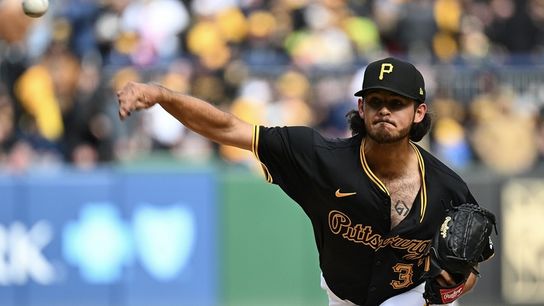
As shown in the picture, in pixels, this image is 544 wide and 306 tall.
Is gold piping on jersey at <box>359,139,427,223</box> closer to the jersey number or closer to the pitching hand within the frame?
the jersey number

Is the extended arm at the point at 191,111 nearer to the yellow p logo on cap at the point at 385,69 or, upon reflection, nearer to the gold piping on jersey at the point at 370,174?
the gold piping on jersey at the point at 370,174

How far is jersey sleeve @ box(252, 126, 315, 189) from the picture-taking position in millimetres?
6867

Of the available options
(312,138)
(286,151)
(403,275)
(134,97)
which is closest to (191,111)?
(134,97)

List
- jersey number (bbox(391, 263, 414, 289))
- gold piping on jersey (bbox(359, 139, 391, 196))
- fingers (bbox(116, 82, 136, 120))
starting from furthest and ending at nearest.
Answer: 1. jersey number (bbox(391, 263, 414, 289))
2. gold piping on jersey (bbox(359, 139, 391, 196))
3. fingers (bbox(116, 82, 136, 120))

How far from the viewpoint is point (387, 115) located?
259 inches

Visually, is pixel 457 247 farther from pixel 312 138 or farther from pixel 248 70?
pixel 248 70

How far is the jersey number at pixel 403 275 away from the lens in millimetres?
6973

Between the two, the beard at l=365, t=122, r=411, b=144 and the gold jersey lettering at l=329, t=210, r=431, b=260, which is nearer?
the beard at l=365, t=122, r=411, b=144

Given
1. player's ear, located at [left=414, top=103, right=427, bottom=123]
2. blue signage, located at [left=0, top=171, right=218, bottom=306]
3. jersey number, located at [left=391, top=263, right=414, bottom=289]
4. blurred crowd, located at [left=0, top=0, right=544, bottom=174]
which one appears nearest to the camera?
player's ear, located at [left=414, top=103, right=427, bottom=123]

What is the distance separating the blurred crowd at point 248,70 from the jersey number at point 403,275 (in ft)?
24.2

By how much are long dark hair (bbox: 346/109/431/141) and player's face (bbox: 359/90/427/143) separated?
6.0 inches

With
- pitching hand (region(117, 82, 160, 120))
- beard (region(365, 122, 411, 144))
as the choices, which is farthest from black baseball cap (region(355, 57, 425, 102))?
pitching hand (region(117, 82, 160, 120))

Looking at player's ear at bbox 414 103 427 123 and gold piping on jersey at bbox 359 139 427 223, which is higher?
player's ear at bbox 414 103 427 123

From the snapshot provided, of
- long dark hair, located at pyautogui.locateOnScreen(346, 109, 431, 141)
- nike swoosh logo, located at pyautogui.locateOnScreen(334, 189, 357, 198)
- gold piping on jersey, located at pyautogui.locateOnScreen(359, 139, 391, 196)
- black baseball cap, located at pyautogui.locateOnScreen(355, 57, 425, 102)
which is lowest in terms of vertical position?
nike swoosh logo, located at pyautogui.locateOnScreen(334, 189, 357, 198)
